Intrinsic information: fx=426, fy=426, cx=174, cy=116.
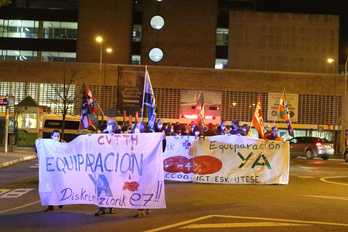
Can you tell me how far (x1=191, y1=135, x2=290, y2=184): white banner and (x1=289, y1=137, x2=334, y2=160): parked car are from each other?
15.9 m

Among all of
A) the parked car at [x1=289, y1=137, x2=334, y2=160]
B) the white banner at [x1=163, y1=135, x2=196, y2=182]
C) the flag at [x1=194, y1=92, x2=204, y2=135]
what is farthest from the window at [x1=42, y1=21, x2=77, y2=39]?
the white banner at [x1=163, y1=135, x2=196, y2=182]

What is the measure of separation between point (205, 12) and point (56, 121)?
22748 millimetres

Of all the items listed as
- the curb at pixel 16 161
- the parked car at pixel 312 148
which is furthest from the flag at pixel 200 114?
the parked car at pixel 312 148

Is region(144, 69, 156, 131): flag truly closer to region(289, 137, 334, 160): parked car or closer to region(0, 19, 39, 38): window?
region(289, 137, 334, 160): parked car

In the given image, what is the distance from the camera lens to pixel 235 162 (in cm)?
1303

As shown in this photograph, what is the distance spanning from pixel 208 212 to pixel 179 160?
5.10 m

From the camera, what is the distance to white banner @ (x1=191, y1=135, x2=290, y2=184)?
42.5ft

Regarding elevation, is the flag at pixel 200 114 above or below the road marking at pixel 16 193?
above

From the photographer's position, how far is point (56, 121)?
34.6 meters

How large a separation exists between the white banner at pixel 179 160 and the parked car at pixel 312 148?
55.3 feet

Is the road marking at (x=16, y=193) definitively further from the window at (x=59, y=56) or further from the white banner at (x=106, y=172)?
the window at (x=59, y=56)

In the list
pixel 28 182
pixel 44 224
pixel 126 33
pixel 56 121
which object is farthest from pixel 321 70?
pixel 44 224

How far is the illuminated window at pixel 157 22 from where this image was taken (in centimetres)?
4828

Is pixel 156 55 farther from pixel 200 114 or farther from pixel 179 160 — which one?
pixel 179 160
